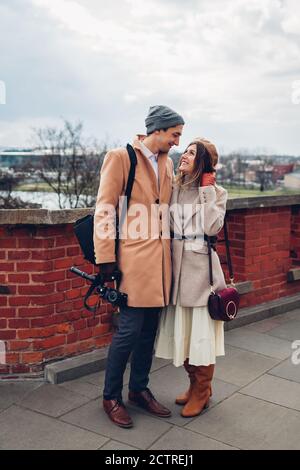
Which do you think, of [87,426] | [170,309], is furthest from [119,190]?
[87,426]

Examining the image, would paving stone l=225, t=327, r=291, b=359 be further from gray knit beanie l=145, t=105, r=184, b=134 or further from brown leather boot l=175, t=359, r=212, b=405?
gray knit beanie l=145, t=105, r=184, b=134

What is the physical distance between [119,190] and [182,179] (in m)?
0.42

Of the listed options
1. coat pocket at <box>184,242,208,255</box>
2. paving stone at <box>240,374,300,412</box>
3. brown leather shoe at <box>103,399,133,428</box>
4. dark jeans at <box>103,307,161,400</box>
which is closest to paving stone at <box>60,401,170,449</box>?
brown leather shoe at <box>103,399,133,428</box>

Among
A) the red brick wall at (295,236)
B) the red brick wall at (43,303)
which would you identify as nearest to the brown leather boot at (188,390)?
the red brick wall at (43,303)

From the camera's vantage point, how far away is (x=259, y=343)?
4.76m

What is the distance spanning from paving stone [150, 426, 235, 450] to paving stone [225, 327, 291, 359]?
1.59 m

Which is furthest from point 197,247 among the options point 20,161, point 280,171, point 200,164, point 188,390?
point 280,171

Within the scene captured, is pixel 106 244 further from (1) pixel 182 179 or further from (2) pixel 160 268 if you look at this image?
(1) pixel 182 179

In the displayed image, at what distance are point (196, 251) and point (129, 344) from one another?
2.23 ft

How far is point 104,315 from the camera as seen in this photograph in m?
4.32

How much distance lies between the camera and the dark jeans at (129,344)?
3189 millimetres

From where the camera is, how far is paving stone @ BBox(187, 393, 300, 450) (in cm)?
298

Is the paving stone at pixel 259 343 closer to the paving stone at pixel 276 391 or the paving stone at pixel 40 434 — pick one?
the paving stone at pixel 276 391
